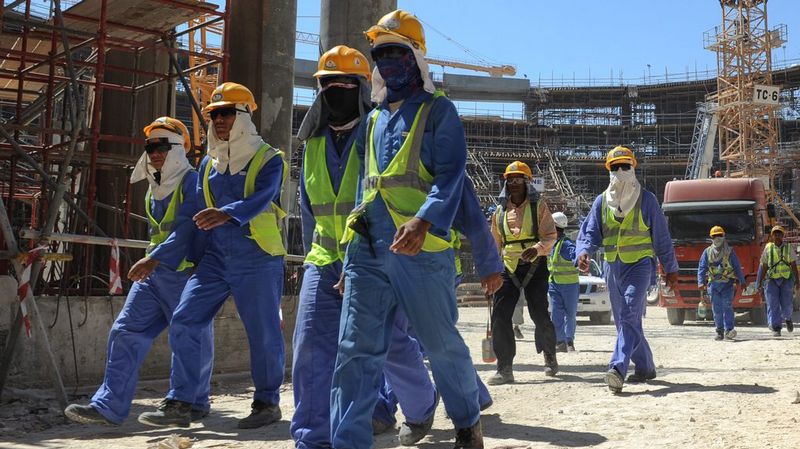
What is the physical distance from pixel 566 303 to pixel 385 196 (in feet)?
25.6

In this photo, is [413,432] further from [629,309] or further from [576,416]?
[629,309]

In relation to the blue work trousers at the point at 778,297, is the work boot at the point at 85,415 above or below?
below

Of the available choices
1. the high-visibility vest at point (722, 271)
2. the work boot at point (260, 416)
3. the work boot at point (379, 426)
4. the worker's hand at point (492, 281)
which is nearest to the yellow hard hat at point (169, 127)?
the work boot at point (260, 416)

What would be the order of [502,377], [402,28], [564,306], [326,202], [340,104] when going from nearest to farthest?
[402,28], [326,202], [340,104], [502,377], [564,306]

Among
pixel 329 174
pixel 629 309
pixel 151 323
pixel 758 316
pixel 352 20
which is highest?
pixel 352 20

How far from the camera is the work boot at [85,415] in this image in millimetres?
5227

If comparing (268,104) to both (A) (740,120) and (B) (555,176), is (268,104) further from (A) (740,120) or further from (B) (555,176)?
(B) (555,176)

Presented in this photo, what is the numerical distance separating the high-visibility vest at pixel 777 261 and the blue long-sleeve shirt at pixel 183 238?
39.6 feet

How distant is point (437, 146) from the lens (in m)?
3.79

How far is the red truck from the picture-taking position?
60.4 ft

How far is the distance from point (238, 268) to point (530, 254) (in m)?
3.18

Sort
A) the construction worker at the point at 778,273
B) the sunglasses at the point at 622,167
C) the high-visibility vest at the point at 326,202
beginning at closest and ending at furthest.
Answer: the high-visibility vest at the point at 326,202 → the sunglasses at the point at 622,167 → the construction worker at the point at 778,273

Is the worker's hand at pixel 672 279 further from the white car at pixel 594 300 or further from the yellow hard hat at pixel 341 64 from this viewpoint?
the white car at pixel 594 300

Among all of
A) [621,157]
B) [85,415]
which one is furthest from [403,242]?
[621,157]
